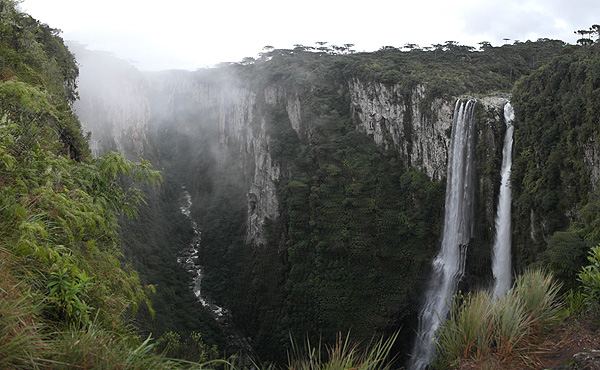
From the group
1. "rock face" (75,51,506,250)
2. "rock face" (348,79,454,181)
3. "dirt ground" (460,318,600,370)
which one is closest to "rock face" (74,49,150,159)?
"rock face" (75,51,506,250)

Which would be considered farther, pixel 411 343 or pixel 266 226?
pixel 266 226

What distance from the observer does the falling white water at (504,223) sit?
60.9 feet

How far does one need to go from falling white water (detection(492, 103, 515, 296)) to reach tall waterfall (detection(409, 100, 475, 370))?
1.91 metres

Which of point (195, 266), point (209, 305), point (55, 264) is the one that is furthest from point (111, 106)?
point (55, 264)

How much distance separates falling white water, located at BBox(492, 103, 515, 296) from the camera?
18.6 m

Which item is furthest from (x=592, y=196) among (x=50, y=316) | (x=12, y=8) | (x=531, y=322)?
(x=12, y=8)

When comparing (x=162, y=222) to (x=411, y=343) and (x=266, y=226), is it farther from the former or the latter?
(x=411, y=343)

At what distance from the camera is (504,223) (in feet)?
64.2

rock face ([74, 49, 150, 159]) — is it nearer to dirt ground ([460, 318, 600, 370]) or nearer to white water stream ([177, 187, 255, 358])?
white water stream ([177, 187, 255, 358])

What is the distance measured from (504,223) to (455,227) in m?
3.43

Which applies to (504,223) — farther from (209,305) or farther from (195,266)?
(195,266)

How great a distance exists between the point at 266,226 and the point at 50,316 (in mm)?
36761

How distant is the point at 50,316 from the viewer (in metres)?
2.91

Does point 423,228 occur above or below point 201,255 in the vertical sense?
above
